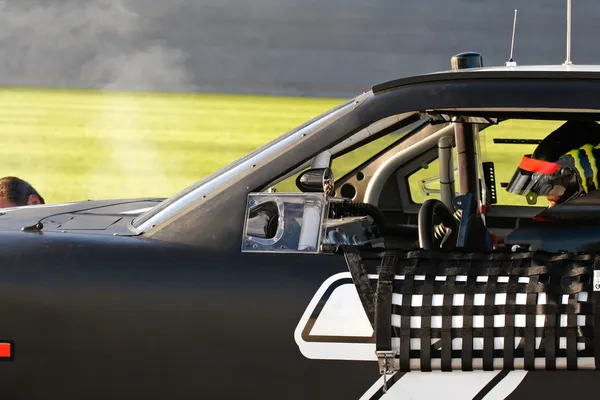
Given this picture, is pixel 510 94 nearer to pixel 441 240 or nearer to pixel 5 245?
pixel 441 240

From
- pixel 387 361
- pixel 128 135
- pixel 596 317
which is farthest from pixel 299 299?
pixel 128 135

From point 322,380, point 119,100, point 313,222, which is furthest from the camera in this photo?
point 119,100

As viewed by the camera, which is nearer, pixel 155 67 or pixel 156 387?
pixel 156 387

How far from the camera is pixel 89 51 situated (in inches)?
468

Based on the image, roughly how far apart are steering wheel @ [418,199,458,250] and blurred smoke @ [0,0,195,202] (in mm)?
8295

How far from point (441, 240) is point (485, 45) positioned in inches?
354

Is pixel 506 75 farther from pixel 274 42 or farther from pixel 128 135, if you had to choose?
pixel 274 42

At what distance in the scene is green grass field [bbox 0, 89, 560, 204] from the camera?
30.0ft

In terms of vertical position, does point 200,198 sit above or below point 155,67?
below

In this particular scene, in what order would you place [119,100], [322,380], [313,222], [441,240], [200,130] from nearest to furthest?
[322,380], [313,222], [441,240], [200,130], [119,100]

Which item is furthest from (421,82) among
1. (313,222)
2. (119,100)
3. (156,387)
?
(119,100)

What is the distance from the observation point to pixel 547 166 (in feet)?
9.39

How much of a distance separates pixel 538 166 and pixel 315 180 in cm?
79

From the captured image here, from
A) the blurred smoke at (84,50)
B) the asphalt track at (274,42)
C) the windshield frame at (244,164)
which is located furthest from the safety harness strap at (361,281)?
the blurred smoke at (84,50)
